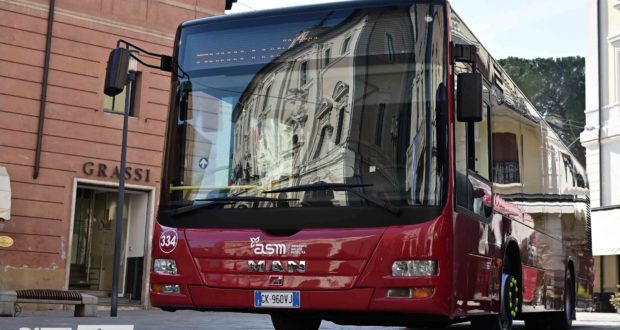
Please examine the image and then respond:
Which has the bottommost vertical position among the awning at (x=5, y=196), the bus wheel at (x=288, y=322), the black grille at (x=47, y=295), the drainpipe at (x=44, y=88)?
the bus wheel at (x=288, y=322)

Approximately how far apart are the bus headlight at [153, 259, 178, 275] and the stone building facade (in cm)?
1152

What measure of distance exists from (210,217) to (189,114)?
98cm

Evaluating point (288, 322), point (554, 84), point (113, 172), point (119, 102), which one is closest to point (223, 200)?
point (288, 322)

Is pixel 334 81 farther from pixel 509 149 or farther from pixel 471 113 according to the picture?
pixel 509 149

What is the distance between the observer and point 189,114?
808cm

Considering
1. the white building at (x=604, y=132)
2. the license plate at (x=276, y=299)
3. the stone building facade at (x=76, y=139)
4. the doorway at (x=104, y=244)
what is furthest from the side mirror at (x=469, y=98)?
the white building at (x=604, y=132)

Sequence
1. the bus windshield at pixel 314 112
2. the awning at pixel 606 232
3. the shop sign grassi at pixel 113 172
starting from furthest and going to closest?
the awning at pixel 606 232, the shop sign grassi at pixel 113 172, the bus windshield at pixel 314 112

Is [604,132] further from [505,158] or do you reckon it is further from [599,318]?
[505,158]

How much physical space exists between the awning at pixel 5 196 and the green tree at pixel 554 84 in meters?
28.7

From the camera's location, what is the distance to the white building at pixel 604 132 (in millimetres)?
28516

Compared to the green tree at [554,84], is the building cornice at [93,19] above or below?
below

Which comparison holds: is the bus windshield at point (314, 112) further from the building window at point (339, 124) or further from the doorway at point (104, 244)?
the doorway at point (104, 244)

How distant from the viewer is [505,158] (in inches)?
357

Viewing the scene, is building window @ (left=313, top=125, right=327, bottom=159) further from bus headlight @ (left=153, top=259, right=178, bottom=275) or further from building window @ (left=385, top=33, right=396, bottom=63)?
bus headlight @ (left=153, top=259, right=178, bottom=275)
